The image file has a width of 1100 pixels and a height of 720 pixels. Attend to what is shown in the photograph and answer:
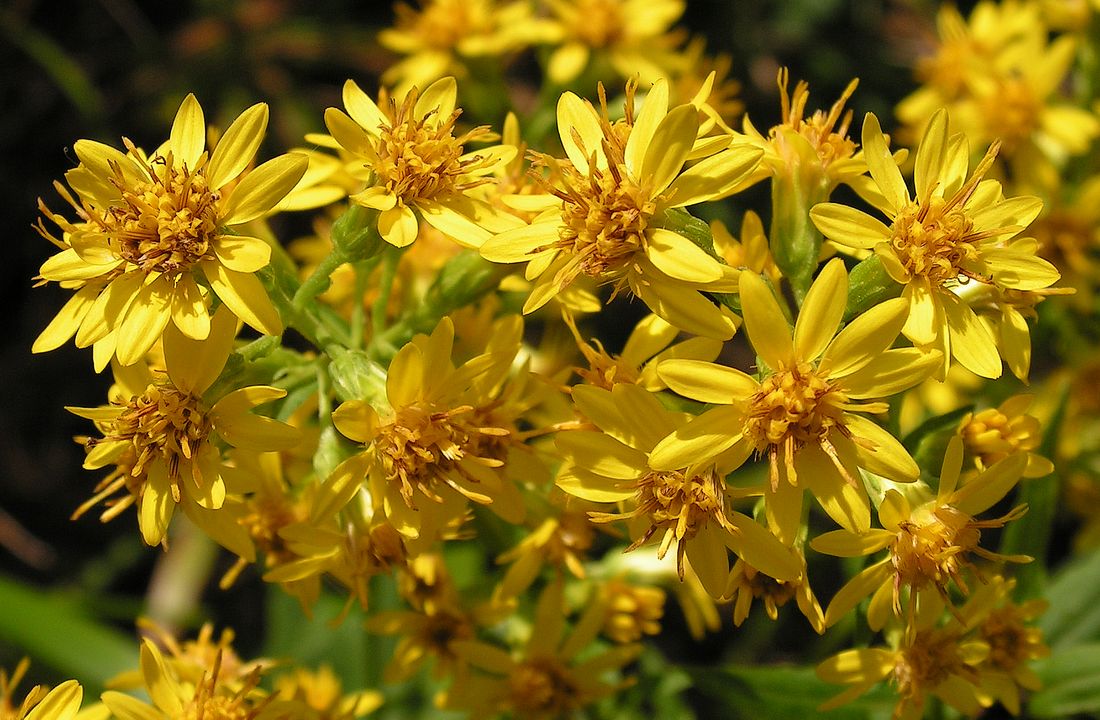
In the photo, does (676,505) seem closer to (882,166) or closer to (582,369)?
(582,369)

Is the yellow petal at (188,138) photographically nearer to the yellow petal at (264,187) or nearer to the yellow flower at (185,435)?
the yellow petal at (264,187)

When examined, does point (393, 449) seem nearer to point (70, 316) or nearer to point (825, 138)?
point (70, 316)

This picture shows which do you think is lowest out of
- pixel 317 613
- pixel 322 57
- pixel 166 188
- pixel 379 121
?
pixel 317 613

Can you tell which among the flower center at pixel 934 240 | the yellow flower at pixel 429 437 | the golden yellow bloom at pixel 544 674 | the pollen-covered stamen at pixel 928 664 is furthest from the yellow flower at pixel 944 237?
the golden yellow bloom at pixel 544 674

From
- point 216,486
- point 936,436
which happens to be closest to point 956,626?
point 936,436

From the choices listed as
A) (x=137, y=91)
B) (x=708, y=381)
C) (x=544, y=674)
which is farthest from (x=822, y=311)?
(x=137, y=91)
